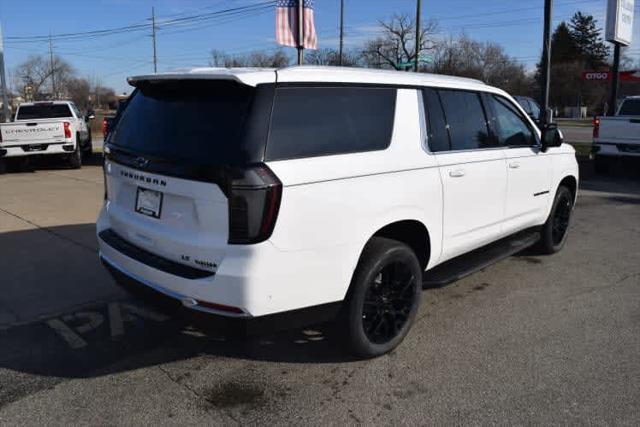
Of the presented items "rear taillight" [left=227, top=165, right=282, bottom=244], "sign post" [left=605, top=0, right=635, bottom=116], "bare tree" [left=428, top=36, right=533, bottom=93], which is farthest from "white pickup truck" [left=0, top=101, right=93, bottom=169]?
"bare tree" [left=428, top=36, right=533, bottom=93]

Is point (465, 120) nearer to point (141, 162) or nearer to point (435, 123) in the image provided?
point (435, 123)

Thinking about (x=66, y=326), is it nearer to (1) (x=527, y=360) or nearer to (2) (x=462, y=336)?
(2) (x=462, y=336)

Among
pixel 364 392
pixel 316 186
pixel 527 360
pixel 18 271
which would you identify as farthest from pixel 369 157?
pixel 18 271

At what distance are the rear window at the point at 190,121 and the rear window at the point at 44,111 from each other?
14.0 meters

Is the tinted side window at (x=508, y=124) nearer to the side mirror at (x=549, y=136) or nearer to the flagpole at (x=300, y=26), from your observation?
the side mirror at (x=549, y=136)

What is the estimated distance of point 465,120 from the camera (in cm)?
464

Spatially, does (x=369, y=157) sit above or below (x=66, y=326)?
above

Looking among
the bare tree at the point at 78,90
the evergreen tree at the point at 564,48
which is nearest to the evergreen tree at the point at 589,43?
the evergreen tree at the point at 564,48

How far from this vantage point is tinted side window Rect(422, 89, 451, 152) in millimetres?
4141

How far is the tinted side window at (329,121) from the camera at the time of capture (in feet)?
10.3

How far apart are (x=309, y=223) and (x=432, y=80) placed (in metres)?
1.82

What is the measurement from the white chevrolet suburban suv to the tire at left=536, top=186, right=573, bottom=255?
2.00 metres

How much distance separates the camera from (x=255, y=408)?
322 cm

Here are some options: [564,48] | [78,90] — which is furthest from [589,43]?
[78,90]
